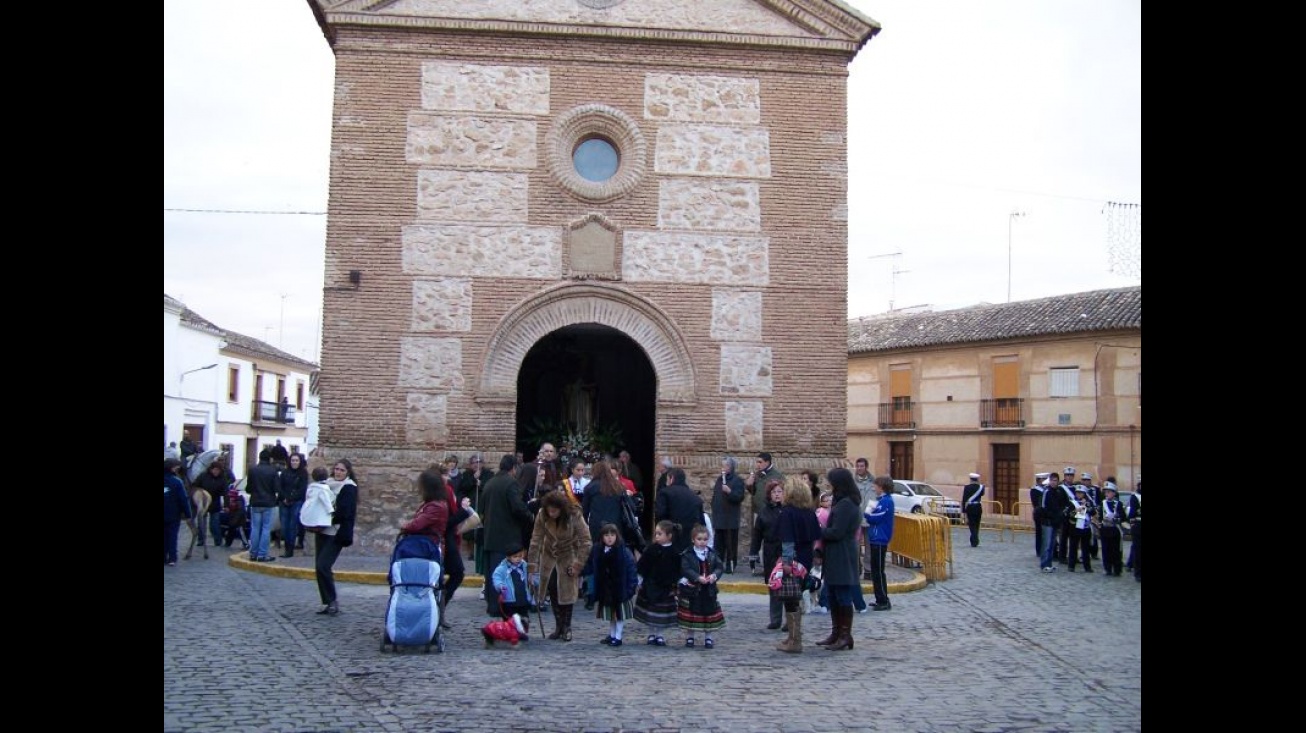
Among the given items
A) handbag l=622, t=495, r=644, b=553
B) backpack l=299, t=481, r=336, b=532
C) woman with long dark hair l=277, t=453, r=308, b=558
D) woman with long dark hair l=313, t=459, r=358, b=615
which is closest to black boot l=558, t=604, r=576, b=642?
handbag l=622, t=495, r=644, b=553

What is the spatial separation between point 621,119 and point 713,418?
178 inches

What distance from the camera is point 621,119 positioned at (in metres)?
17.3

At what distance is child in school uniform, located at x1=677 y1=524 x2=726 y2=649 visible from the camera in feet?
34.2

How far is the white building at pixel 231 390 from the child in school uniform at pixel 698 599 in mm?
21805

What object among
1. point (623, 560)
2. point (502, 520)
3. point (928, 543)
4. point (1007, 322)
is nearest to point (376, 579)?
point (502, 520)

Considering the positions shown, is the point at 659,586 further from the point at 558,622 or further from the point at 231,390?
the point at 231,390

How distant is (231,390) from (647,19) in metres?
30.8

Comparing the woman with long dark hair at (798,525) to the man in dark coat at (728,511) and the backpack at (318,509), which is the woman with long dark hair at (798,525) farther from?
the backpack at (318,509)

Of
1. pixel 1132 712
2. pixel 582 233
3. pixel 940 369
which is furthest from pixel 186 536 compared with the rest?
pixel 940 369

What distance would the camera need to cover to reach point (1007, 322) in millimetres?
37625

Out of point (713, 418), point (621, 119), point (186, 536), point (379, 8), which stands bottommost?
point (186, 536)
